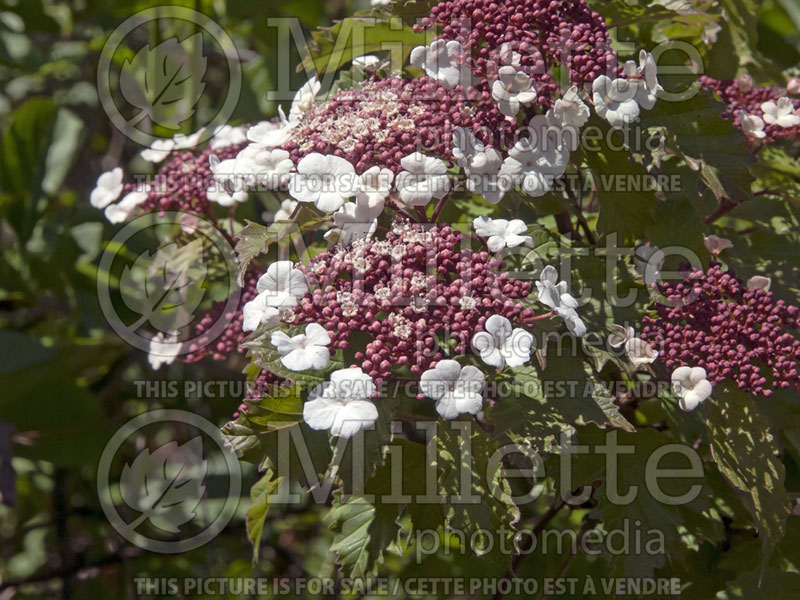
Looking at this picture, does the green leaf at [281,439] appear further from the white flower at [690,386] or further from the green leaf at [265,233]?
the white flower at [690,386]

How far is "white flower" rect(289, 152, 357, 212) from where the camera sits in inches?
51.1

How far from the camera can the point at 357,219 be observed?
1.33m

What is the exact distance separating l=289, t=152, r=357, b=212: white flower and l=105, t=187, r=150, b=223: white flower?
582 mm

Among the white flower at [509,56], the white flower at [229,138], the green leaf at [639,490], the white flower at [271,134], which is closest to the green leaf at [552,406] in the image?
the green leaf at [639,490]

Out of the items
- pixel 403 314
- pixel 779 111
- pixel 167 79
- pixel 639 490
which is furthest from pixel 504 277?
pixel 167 79

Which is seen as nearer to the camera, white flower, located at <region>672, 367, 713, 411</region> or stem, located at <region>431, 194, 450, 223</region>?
white flower, located at <region>672, 367, 713, 411</region>

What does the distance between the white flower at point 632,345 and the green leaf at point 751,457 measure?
177 millimetres

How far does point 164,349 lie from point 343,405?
784 millimetres

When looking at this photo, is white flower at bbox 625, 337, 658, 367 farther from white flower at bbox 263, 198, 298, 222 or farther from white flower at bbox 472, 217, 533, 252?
white flower at bbox 263, 198, 298, 222

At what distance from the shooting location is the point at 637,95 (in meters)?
1.37

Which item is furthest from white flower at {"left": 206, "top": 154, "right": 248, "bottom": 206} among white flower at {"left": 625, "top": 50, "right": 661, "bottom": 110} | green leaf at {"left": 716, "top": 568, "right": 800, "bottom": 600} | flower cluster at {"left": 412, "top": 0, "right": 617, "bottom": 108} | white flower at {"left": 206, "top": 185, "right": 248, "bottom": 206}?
green leaf at {"left": 716, "top": 568, "right": 800, "bottom": 600}

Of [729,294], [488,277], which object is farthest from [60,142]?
[729,294]

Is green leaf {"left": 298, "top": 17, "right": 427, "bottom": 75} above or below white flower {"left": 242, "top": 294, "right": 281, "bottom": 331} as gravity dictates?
above

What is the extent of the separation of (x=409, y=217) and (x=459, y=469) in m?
0.47
